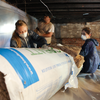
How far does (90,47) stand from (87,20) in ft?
12.2

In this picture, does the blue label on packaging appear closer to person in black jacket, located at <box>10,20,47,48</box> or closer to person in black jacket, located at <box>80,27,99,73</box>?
person in black jacket, located at <box>10,20,47,48</box>

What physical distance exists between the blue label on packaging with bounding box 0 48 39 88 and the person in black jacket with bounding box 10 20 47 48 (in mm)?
720

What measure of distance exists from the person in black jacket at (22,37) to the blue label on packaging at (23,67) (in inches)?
28.4

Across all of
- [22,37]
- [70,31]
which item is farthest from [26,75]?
[70,31]

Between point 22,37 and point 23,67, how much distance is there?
919mm

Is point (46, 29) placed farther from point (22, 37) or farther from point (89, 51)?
point (22, 37)

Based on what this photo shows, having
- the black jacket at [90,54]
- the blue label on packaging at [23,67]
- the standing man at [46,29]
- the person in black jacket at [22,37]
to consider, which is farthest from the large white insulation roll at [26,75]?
the standing man at [46,29]

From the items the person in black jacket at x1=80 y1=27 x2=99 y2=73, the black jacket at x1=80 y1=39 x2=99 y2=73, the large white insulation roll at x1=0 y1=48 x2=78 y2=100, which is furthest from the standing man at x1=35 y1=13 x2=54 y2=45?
the large white insulation roll at x1=0 y1=48 x2=78 y2=100

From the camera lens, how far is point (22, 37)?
1537mm

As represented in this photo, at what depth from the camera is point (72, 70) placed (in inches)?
51.0

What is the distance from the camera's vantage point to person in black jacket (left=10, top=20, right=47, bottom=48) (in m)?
1.43

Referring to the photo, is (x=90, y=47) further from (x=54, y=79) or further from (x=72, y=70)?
(x=54, y=79)

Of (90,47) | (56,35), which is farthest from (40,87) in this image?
(56,35)

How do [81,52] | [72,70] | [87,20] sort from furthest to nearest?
[87,20], [81,52], [72,70]
